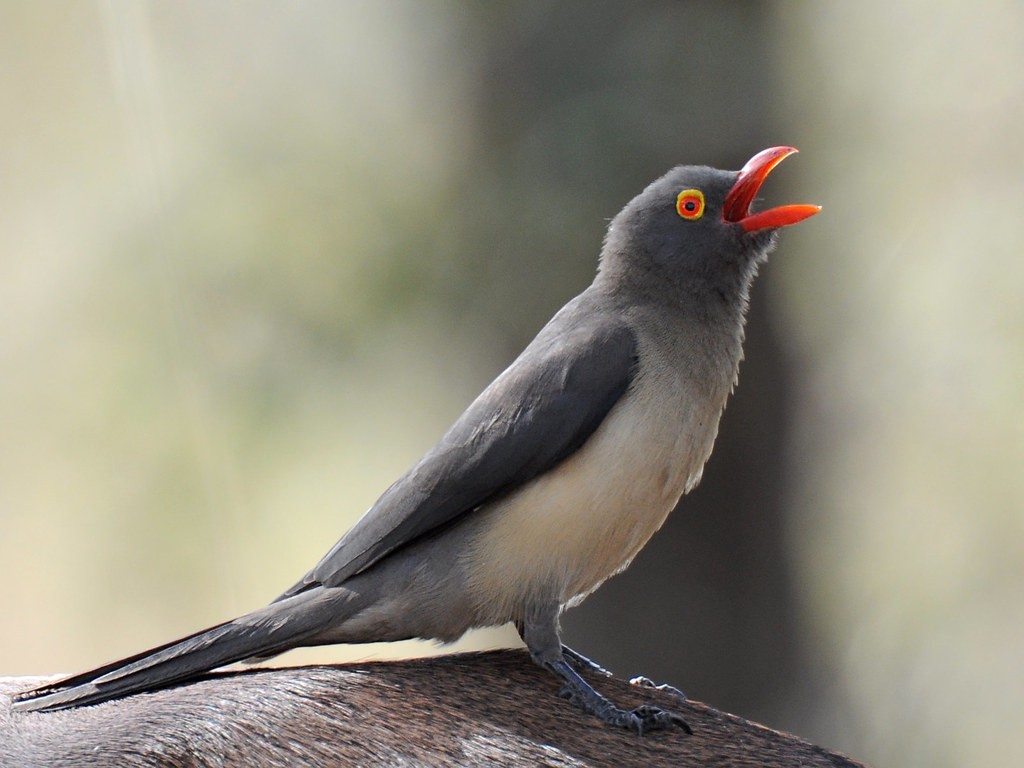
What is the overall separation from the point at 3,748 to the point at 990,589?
7.02 m

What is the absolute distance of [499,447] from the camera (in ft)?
13.7

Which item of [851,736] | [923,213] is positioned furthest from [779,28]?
[851,736]

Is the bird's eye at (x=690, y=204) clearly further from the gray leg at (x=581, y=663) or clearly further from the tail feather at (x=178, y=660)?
the tail feather at (x=178, y=660)

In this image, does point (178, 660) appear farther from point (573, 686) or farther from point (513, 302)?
point (513, 302)

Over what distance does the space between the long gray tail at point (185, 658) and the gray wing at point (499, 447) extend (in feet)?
0.70

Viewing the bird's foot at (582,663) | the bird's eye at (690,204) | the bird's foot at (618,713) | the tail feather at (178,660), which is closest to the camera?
the tail feather at (178,660)

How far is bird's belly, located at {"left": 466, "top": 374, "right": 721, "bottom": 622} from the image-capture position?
13.4 feet

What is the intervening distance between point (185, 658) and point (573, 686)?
51.1 inches

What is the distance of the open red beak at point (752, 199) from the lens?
468cm

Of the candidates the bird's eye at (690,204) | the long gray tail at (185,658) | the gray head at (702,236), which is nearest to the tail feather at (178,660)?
the long gray tail at (185,658)

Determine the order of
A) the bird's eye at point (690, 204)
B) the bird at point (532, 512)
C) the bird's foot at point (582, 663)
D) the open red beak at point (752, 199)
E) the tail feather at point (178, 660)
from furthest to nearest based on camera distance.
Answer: the bird's eye at point (690, 204) < the open red beak at point (752, 199) < the bird's foot at point (582, 663) < the bird at point (532, 512) < the tail feather at point (178, 660)

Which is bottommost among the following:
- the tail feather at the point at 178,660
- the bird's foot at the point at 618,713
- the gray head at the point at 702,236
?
the bird's foot at the point at 618,713

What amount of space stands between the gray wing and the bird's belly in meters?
0.07

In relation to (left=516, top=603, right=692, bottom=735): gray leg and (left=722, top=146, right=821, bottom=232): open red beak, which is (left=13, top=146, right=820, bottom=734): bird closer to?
(left=516, top=603, right=692, bottom=735): gray leg
